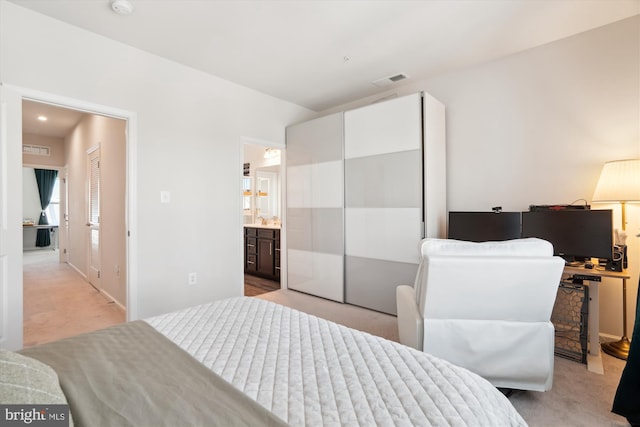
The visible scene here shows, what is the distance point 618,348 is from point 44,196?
1181 cm

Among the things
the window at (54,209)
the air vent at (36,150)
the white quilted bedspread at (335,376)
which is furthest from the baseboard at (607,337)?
the window at (54,209)

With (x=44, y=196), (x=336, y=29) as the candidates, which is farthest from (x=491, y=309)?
(x=44, y=196)

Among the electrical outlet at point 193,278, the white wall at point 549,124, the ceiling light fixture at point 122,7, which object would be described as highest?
the ceiling light fixture at point 122,7

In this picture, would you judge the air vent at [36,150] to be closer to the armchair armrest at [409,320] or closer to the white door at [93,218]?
the white door at [93,218]

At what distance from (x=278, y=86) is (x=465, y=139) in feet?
7.62

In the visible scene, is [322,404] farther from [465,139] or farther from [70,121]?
[70,121]

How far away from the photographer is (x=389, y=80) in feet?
11.8

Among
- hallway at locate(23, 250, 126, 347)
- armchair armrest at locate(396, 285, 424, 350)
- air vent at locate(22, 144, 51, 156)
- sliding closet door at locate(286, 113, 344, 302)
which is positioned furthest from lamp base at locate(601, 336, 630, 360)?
air vent at locate(22, 144, 51, 156)

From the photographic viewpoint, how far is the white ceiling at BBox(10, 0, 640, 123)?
228 cm

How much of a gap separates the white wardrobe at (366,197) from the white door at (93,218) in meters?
2.80

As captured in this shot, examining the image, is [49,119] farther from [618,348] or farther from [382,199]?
[618,348]

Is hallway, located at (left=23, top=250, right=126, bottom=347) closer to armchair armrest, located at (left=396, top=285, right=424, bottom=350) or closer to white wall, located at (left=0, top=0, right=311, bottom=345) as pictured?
white wall, located at (left=0, top=0, right=311, bottom=345)

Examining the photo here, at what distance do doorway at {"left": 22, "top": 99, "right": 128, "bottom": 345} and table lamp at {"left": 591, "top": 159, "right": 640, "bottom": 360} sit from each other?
4.16 m

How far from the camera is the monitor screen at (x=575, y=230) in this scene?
2.34m
